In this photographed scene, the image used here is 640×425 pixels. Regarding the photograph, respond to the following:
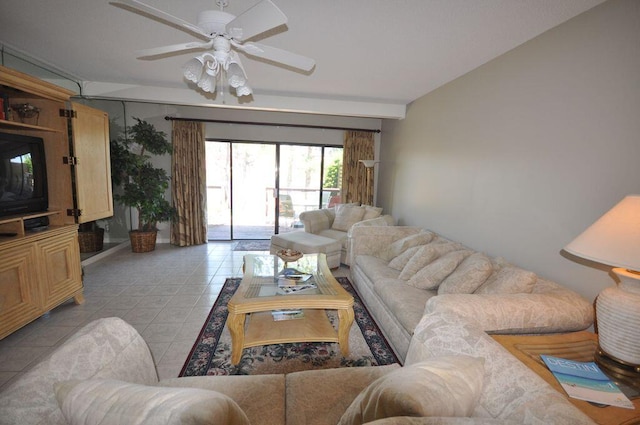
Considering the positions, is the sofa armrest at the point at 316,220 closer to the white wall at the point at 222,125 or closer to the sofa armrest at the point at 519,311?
the white wall at the point at 222,125

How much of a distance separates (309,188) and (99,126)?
359cm

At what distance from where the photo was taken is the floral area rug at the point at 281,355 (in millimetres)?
1996

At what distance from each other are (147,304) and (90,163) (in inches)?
64.3

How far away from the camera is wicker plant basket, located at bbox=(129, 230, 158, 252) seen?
4.58 m

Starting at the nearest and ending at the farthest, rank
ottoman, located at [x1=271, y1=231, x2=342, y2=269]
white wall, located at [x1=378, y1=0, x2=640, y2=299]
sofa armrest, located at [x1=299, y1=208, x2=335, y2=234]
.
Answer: white wall, located at [x1=378, y1=0, x2=640, y2=299], ottoman, located at [x1=271, y1=231, x2=342, y2=269], sofa armrest, located at [x1=299, y1=208, x2=335, y2=234]

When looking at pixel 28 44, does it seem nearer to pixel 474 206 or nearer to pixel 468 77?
pixel 468 77

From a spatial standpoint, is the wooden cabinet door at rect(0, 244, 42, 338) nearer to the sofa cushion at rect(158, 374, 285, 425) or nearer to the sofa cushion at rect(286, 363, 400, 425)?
the sofa cushion at rect(158, 374, 285, 425)

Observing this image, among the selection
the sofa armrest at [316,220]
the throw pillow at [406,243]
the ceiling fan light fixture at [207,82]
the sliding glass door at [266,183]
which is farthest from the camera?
the sliding glass door at [266,183]

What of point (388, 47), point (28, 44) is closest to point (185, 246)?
point (28, 44)

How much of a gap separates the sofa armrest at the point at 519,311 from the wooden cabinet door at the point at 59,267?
3.13m

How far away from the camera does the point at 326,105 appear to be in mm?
4328

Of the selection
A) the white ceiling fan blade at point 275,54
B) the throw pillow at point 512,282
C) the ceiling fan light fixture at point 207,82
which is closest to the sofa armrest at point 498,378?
the throw pillow at point 512,282

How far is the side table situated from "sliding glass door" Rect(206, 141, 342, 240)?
181 inches

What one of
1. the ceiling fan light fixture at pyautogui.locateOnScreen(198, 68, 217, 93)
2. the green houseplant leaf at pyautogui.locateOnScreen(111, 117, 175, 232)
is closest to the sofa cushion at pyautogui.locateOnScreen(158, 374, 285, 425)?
the ceiling fan light fixture at pyautogui.locateOnScreen(198, 68, 217, 93)
